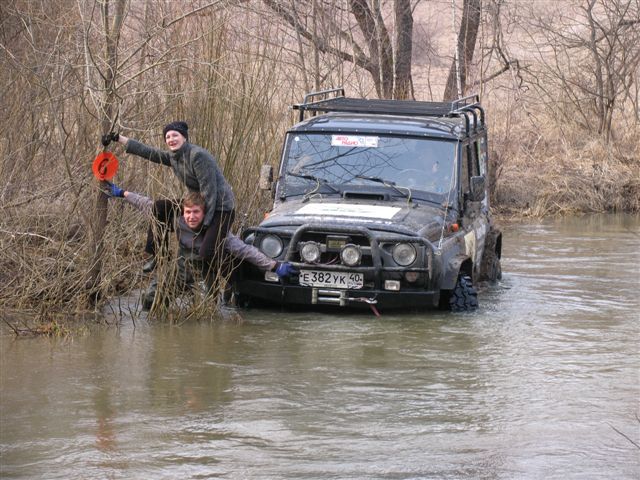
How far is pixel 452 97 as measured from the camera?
76.5 feet

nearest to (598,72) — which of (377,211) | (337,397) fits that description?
(377,211)

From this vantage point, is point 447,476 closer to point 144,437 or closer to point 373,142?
point 144,437

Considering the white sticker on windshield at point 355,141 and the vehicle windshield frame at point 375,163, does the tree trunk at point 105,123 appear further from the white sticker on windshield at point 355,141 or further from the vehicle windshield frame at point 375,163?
the white sticker on windshield at point 355,141

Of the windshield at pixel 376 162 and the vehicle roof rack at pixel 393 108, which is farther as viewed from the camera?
the vehicle roof rack at pixel 393 108

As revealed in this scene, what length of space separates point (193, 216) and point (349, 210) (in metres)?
1.38

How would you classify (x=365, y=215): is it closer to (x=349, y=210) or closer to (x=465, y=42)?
(x=349, y=210)

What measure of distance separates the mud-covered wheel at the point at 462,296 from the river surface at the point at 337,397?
0.45 feet

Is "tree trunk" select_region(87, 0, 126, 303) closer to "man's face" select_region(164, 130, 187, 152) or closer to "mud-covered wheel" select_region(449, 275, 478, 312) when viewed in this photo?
"man's face" select_region(164, 130, 187, 152)

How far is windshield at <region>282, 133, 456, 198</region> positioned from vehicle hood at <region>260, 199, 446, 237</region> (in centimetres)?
29

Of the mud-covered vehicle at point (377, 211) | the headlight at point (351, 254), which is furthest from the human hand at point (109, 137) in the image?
the headlight at point (351, 254)

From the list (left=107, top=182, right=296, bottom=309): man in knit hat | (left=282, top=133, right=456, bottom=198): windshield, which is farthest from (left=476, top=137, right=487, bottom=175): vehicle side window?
(left=107, top=182, right=296, bottom=309): man in knit hat

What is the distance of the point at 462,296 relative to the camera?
10906 mm

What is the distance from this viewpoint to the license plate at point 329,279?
1036 cm

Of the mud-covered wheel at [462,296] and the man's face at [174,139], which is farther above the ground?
the man's face at [174,139]
